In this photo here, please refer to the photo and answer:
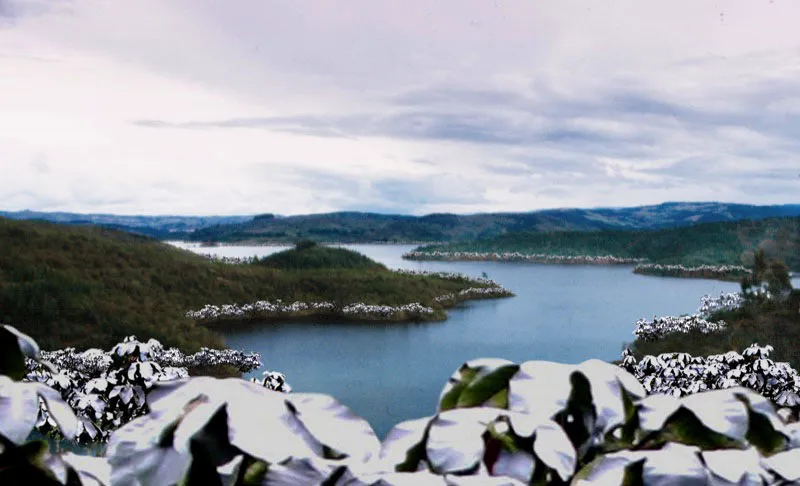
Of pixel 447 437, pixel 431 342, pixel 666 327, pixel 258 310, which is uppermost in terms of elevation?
pixel 447 437

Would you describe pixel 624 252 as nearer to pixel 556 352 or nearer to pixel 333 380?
pixel 556 352

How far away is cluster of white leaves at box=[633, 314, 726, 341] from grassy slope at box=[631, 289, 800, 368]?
0.17 meters

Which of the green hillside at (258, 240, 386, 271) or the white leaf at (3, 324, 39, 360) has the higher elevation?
the white leaf at (3, 324, 39, 360)

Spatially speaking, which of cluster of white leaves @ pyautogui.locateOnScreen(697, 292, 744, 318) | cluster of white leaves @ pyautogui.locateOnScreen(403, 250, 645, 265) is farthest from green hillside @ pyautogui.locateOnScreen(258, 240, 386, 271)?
cluster of white leaves @ pyautogui.locateOnScreen(403, 250, 645, 265)

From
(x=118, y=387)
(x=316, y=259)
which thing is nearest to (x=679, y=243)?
(x=316, y=259)

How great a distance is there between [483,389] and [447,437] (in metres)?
0.15

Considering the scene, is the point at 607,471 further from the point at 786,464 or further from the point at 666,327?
the point at 666,327

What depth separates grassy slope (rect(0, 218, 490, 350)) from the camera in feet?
60.3

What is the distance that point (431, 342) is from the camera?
2252cm

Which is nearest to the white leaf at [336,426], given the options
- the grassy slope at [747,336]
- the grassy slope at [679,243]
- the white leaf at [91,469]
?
the white leaf at [91,469]

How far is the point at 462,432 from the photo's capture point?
1.12 meters

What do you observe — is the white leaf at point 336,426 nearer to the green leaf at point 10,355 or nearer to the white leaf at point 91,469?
the white leaf at point 91,469

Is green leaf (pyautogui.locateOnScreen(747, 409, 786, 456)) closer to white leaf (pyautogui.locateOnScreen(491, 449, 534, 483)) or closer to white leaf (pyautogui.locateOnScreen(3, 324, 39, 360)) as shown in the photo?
white leaf (pyautogui.locateOnScreen(491, 449, 534, 483))

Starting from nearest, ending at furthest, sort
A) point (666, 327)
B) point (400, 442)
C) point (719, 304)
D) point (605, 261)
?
point (400, 442), point (666, 327), point (719, 304), point (605, 261)
